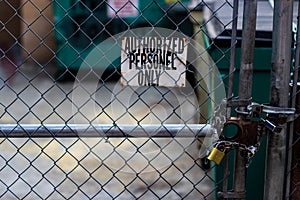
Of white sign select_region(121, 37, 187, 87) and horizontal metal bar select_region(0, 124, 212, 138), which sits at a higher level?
white sign select_region(121, 37, 187, 87)

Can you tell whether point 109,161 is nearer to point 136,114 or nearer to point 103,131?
point 136,114

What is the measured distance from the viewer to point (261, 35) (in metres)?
3.38

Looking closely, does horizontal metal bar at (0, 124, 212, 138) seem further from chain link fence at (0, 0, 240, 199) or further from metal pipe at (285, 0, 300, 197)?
metal pipe at (285, 0, 300, 197)

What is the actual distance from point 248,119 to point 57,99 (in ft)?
13.7

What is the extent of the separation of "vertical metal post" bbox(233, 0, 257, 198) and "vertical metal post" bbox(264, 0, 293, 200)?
0.28ft

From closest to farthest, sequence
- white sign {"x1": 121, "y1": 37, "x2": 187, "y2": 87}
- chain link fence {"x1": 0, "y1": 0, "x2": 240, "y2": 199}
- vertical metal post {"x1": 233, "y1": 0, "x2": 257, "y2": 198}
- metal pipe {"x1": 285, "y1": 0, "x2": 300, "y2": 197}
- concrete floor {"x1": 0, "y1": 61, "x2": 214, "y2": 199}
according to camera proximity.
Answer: vertical metal post {"x1": 233, "y1": 0, "x2": 257, "y2": 198}
metal pipe {"x1": 285, "y1": 0, "x2": 300, "y2": 197}
white sign {"x1": 121, "y1": 37, "x2": 187, "y2": 87}
chain link fence {"x1": 0, "y1": 0, "x2": 240, "y2": 199}
concrete floor {"x1": 0, "y1": 61, "x2": 214, "y2": 199}

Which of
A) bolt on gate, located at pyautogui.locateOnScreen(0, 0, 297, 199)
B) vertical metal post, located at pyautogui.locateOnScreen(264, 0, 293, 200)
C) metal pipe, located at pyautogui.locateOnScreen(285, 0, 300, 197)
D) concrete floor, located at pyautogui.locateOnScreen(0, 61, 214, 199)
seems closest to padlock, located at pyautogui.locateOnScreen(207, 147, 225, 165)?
bolt on gate, located at pyautogui.locateOnScreen(0, 0, 297, 199)

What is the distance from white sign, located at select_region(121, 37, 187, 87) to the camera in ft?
7.28

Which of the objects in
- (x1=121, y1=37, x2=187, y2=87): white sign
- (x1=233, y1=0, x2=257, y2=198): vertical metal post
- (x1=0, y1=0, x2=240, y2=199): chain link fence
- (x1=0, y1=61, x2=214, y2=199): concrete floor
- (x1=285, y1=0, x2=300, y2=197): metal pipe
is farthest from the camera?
(x1=0, y1=61, x2=214, y2=199): concrete floor

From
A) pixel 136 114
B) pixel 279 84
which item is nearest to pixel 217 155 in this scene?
pixel 279 84

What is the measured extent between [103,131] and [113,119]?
6.74ft

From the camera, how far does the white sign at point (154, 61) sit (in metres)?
2.22

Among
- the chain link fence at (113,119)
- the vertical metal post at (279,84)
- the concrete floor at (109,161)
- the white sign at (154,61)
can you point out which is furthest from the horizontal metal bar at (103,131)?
the concrete floor at (109,161)

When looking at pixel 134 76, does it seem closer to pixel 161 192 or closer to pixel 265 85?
pixel 265 85
